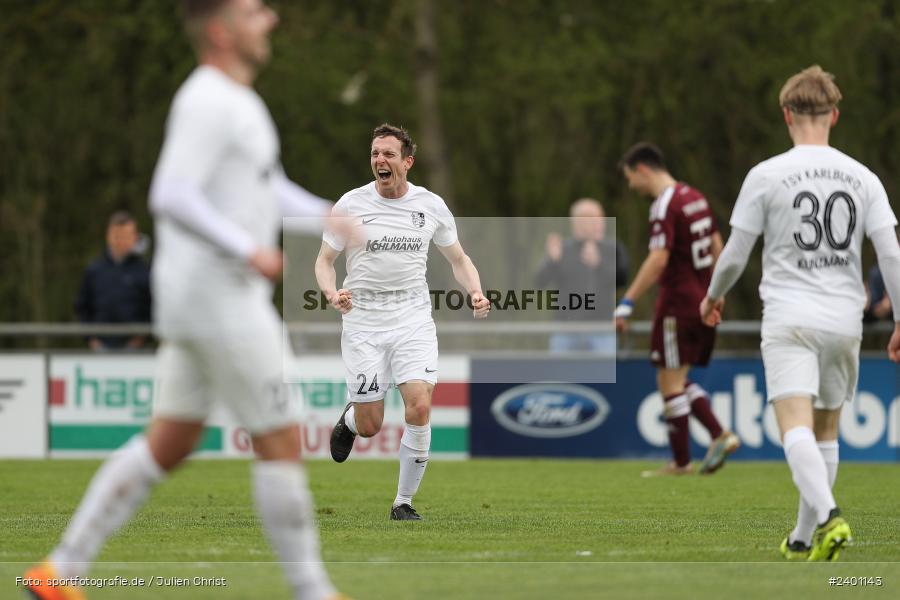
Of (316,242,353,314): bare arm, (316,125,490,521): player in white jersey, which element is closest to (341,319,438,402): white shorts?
(316,125,490,521): player in white jersey

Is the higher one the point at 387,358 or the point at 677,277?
the point at 677,277

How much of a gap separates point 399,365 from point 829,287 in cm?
336

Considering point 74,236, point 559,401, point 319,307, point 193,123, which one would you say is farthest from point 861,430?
point 74,236

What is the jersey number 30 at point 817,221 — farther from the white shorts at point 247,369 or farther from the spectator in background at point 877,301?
the spectator in background at point 877,301

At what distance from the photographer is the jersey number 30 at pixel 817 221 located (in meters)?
7.63

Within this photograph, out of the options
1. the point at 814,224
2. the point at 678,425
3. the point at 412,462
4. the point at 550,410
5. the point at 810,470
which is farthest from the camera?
the point at 550,410

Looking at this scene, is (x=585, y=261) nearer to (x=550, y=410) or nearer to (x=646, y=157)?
(x=550, y=410)

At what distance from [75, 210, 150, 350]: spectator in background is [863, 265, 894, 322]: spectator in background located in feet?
25.1

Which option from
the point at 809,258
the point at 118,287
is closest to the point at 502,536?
the point at 809,258

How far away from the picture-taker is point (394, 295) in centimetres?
1045

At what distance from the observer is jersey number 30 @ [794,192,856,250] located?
25.0 ft

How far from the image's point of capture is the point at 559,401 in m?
17.0

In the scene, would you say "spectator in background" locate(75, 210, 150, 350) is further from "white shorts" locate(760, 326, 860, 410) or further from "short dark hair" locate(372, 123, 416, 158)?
"white shorts" locate(760, 326, 860, 410)

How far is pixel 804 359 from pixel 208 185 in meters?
3.14
